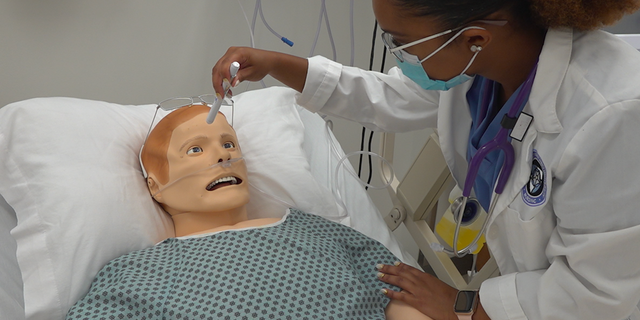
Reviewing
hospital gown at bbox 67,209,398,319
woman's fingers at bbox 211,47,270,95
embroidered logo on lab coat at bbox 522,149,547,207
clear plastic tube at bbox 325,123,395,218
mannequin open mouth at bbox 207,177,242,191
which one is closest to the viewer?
embroidered logo on lab coat at bbox 522,149,547,207

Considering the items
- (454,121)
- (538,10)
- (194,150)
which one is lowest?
(194,150)

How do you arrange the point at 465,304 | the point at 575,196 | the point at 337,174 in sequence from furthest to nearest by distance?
1. the point at 337,174
2. the point at 465,304
3. the point at 575,196

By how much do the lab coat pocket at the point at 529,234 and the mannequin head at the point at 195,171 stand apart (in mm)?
709

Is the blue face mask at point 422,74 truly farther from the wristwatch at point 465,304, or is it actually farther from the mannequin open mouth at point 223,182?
the mannequin open mouth at point 223,182

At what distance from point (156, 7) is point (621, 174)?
1676 millimetres

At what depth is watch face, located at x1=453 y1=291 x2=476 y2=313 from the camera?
1.33 m

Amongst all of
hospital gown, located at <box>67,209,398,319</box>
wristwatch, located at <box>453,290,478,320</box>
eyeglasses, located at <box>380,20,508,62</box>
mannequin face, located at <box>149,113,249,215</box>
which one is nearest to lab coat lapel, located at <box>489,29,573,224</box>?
eyeglasses, located at <box>380,20,508,62</box>

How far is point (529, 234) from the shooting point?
121 cm

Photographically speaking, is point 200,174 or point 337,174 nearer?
point 200,174

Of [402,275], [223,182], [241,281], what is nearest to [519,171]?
[402,275]

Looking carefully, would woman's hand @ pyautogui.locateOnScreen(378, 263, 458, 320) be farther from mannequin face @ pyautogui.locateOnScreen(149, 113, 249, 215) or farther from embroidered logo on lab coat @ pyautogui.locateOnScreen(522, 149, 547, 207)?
mannequin face @ pyautogui.locateOnScreen(149, 113, 249, 215)

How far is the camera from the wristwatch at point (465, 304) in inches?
52.0

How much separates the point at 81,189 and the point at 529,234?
3.60ft

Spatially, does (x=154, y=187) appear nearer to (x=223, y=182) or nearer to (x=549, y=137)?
(x=223, y=182)
